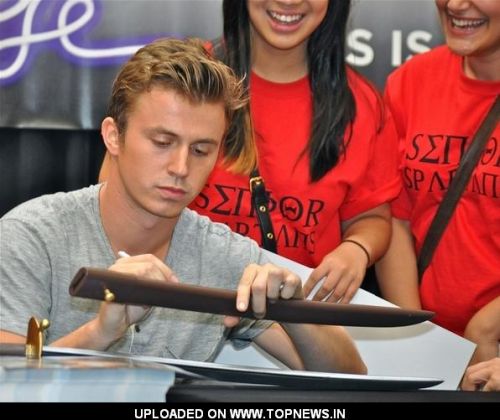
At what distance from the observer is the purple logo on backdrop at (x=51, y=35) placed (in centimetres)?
300

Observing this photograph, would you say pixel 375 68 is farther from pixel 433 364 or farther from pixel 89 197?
pixel 89 197

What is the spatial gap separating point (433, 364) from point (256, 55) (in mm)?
910

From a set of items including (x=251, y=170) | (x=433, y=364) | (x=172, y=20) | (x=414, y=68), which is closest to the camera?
(x=433, y=364)

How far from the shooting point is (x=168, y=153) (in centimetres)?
206

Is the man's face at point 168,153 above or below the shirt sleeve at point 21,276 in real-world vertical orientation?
above

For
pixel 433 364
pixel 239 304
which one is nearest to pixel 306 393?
pixel 239 304

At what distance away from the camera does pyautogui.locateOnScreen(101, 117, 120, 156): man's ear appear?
7.20 ft

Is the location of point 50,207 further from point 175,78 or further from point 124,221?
point 175,78

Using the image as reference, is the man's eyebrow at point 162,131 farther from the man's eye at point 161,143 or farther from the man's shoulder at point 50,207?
the man's shoulder at point 50,207


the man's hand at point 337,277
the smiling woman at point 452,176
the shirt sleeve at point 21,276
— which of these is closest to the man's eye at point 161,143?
the shirt sleeve at point 21,276

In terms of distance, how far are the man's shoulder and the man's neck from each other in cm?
4

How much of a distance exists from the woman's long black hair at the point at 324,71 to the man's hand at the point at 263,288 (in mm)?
→ 986

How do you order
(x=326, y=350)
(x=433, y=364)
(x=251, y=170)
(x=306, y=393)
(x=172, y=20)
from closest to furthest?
(x=306, y=393), (x=326, y=350), (x=433, y=364), (x=251, y=170), (x=172, y=20)

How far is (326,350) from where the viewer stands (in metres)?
2.07
